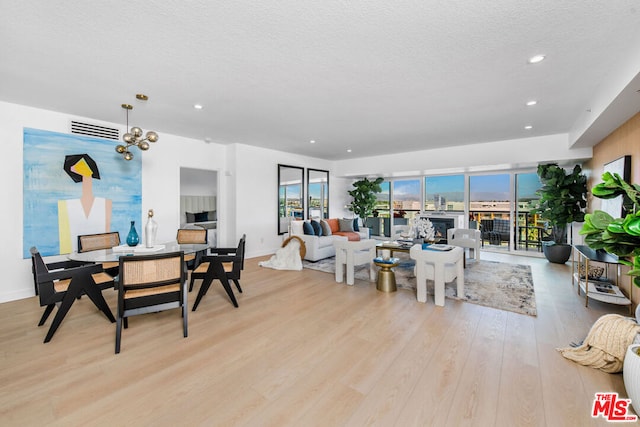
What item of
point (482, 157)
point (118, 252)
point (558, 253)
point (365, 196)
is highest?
point (482, 157)

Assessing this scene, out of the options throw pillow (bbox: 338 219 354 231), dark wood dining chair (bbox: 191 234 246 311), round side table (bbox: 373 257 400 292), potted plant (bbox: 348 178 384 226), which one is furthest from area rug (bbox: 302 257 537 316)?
potted plant (bbox: 348 178 384 226)

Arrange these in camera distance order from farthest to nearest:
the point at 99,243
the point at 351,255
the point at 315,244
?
the point at 315,244 → the point at 351,255 → the point at 99,243

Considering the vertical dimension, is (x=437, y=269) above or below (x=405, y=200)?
below

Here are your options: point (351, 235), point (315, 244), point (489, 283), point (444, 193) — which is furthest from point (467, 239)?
point (315, 244)

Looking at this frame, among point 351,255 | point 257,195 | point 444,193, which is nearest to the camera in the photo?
point 351,255

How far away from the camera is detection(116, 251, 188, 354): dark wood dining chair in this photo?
229 centimetres

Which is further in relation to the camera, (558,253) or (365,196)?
(365,196)

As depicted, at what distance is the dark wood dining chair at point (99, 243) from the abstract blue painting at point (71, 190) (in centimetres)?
71

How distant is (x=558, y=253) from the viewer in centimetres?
542

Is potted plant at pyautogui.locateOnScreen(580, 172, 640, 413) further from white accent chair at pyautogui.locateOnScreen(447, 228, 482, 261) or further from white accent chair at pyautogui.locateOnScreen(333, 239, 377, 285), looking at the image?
white accent chair at pyautogui.locateOnScreen(447, 228, 482, 261)

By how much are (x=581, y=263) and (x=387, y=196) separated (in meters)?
5.10

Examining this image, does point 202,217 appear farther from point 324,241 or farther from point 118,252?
point 118,252

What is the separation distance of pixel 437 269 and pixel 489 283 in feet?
4.79

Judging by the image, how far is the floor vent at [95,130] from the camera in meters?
3.97
